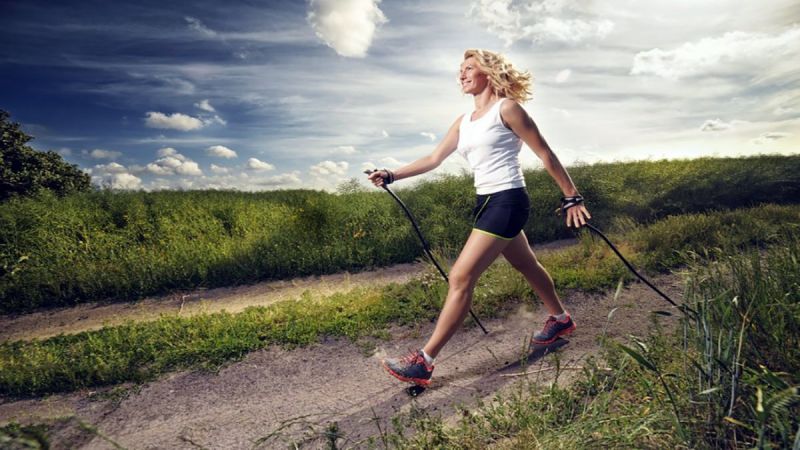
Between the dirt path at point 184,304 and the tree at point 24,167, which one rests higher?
the tree at point 24,167

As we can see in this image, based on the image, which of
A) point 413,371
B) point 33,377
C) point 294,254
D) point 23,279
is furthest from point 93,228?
point 413,371

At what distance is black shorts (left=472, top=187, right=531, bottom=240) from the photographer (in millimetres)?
3785

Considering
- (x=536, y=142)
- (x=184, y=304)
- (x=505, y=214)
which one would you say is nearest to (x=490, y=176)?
Result: (x=505, y=214)

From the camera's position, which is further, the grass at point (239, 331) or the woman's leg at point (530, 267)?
the grass at point (239, 331)

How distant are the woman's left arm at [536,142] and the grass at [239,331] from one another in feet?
6.15

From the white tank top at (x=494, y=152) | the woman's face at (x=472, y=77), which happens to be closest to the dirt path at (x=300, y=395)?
the white tank top at (x=494, y=152)

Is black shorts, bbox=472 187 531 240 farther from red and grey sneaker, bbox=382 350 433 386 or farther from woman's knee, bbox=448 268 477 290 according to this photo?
red and grey sneaker, bbox=382 350 433 386

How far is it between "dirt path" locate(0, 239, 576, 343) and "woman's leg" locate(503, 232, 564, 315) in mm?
2708

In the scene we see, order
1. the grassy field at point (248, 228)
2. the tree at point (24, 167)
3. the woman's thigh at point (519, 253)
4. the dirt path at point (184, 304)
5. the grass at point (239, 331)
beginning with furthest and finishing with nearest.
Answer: the tree at point (24, 167), the grassy field at point (248, 228), the dirt path at point (184, 304), the grass at point (239, 331), the woman's thigh at point (519, 253)

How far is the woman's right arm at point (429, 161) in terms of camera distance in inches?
179

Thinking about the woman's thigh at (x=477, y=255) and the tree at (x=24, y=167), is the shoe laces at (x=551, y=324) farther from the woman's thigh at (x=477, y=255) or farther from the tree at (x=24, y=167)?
the tree at (x=24, y=167)

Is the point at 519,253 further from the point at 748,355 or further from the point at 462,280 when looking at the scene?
the point at 748,355

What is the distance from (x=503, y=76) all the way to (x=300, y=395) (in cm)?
354

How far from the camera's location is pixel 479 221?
3934 mm
